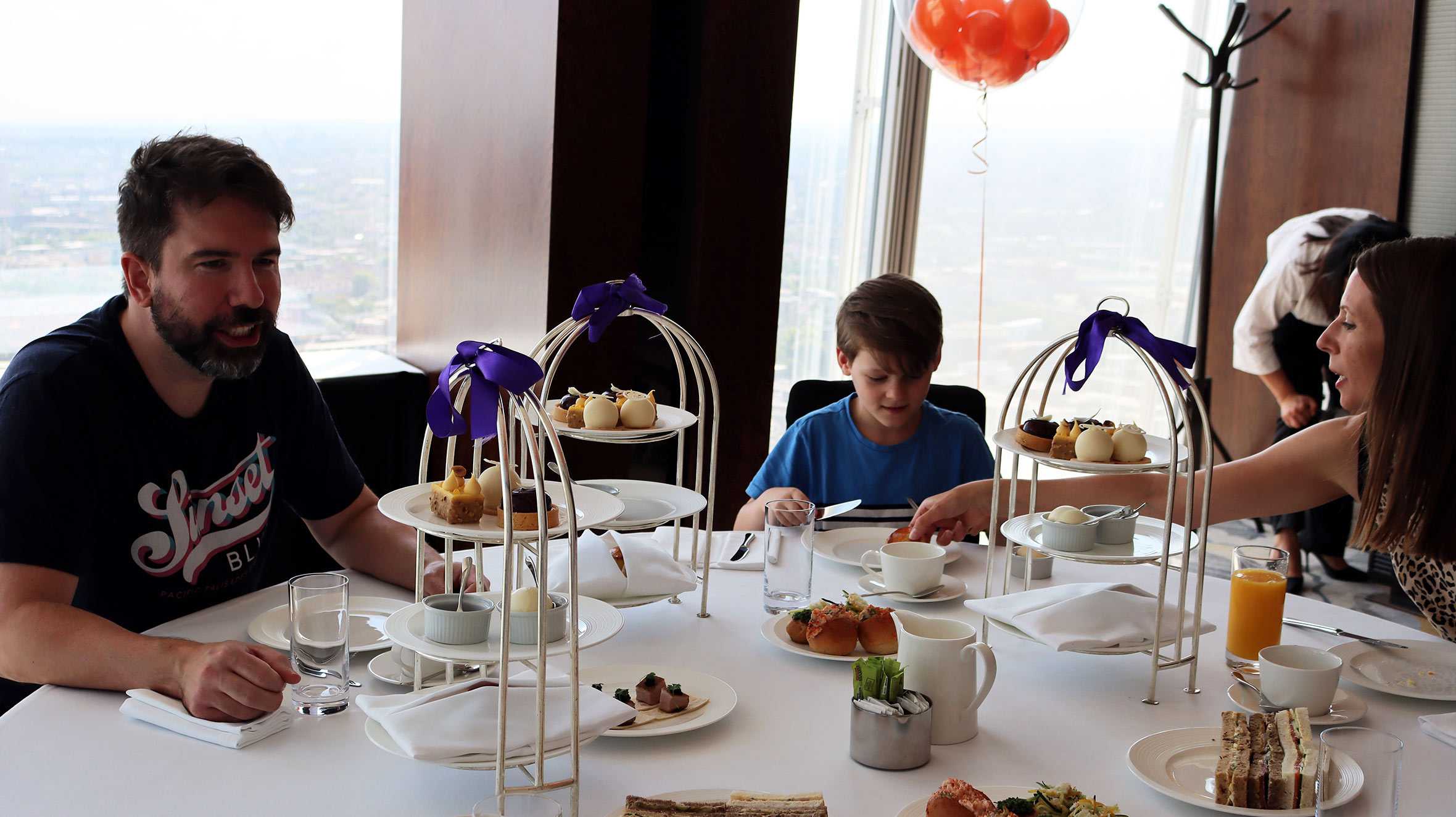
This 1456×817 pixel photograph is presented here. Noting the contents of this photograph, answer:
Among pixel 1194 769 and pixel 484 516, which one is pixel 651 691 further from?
pixel 1194 769

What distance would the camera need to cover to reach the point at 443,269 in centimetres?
334

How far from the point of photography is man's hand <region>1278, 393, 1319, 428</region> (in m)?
4.34

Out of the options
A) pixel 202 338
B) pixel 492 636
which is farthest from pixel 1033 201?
pixel 492 636

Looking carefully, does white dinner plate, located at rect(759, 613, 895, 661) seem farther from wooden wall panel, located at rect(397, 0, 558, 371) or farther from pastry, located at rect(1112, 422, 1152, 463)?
wooden wall panel, located at rect(397, 0, 558, 371)

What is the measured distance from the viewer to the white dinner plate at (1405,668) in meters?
1.48

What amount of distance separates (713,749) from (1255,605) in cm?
82

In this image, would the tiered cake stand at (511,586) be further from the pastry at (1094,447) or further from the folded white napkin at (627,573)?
the pastry at (1094,447)

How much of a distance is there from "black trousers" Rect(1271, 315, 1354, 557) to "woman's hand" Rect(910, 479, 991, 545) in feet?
9.43

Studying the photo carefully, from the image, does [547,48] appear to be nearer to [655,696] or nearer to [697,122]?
[697,122]

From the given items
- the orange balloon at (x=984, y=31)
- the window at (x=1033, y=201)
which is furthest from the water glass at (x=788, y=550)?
the window at (x=1033, y=201)

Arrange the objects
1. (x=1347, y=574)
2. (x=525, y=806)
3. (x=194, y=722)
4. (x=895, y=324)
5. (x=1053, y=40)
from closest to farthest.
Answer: (x=525, y=806)
(x=194, y=722)
(x=895, y=324)
(x=1053, y=40)
(x=1347, y=574)

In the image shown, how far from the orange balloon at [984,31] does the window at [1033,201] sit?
108 cm

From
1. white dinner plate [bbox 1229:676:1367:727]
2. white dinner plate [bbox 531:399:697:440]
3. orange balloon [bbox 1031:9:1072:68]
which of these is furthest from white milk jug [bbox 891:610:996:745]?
orange balloon [bbox 1031:9:1072:68]

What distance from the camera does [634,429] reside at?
1.67m
